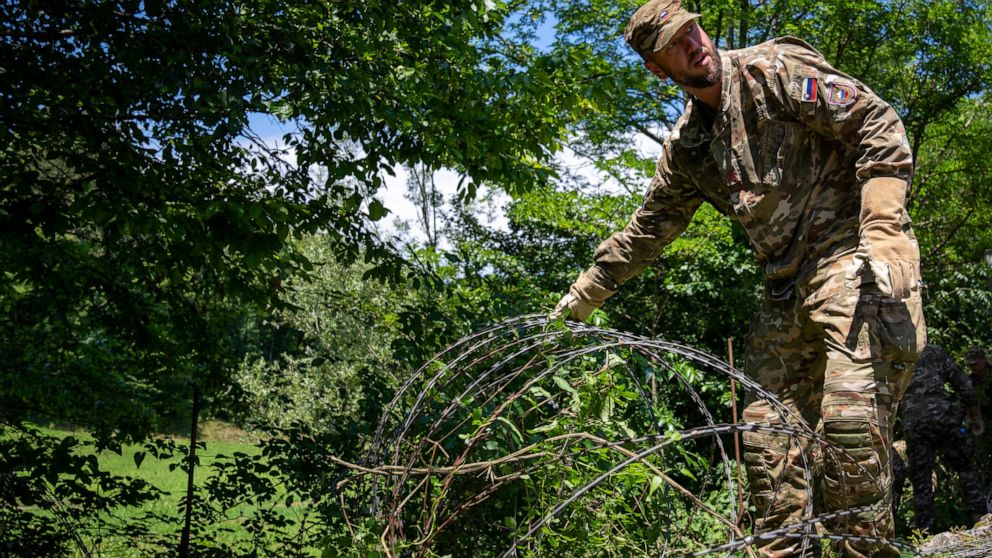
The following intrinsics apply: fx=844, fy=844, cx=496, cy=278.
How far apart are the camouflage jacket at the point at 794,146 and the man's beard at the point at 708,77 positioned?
0.08 ft

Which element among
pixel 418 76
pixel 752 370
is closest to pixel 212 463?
pixel 418 76

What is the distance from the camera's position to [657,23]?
2.45 metres

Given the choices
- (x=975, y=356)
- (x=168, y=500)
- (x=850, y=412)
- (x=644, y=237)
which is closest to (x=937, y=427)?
(x=975, y=356)

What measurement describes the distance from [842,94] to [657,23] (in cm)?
56

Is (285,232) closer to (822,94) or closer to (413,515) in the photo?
(413,515)

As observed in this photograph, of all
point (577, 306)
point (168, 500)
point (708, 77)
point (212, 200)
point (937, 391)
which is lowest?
point (937, 391)

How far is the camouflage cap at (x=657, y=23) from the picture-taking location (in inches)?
96.0

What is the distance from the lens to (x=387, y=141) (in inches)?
193

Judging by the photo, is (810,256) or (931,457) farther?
(931,457)

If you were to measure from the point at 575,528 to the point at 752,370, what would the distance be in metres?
0.75

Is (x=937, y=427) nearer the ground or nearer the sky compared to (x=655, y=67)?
nearer the ground

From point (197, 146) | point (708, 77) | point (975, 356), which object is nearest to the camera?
point (708, 77)

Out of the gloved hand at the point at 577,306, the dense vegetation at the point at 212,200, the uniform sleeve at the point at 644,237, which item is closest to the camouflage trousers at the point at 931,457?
the dense vegetation at the point at 212,200

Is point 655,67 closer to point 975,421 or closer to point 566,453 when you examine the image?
point 566,453
